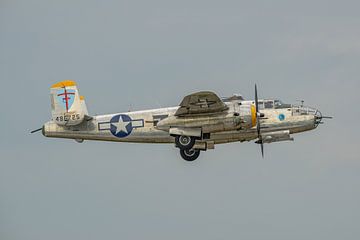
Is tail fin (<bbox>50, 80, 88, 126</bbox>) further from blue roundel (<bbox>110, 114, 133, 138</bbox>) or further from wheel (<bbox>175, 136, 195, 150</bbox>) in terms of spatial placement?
wheel (<bbox>175, 136, 195, 150</bbox>)

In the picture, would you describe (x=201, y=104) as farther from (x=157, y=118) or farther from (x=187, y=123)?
(x=157, y=118)

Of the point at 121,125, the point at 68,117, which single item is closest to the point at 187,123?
the point at 121,125

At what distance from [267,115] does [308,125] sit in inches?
71.6

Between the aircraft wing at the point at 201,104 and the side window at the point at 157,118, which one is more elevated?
the aircraft wing at the point at 201,104

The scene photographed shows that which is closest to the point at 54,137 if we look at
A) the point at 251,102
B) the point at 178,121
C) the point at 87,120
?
the point at 87,120

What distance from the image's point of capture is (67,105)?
46.3 meters

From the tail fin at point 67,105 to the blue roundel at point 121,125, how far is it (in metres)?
1.31

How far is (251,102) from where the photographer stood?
44969mm

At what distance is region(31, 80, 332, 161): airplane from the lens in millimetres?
43969

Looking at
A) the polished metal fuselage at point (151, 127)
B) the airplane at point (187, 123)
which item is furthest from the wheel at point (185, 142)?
the polished metal fuselage at point (151, 127)

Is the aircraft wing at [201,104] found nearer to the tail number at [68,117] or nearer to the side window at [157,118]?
the side window at [157,118]

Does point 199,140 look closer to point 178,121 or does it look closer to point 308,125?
point 178,121

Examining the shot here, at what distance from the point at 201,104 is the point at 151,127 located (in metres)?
3.12

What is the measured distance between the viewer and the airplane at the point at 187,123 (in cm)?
4397
